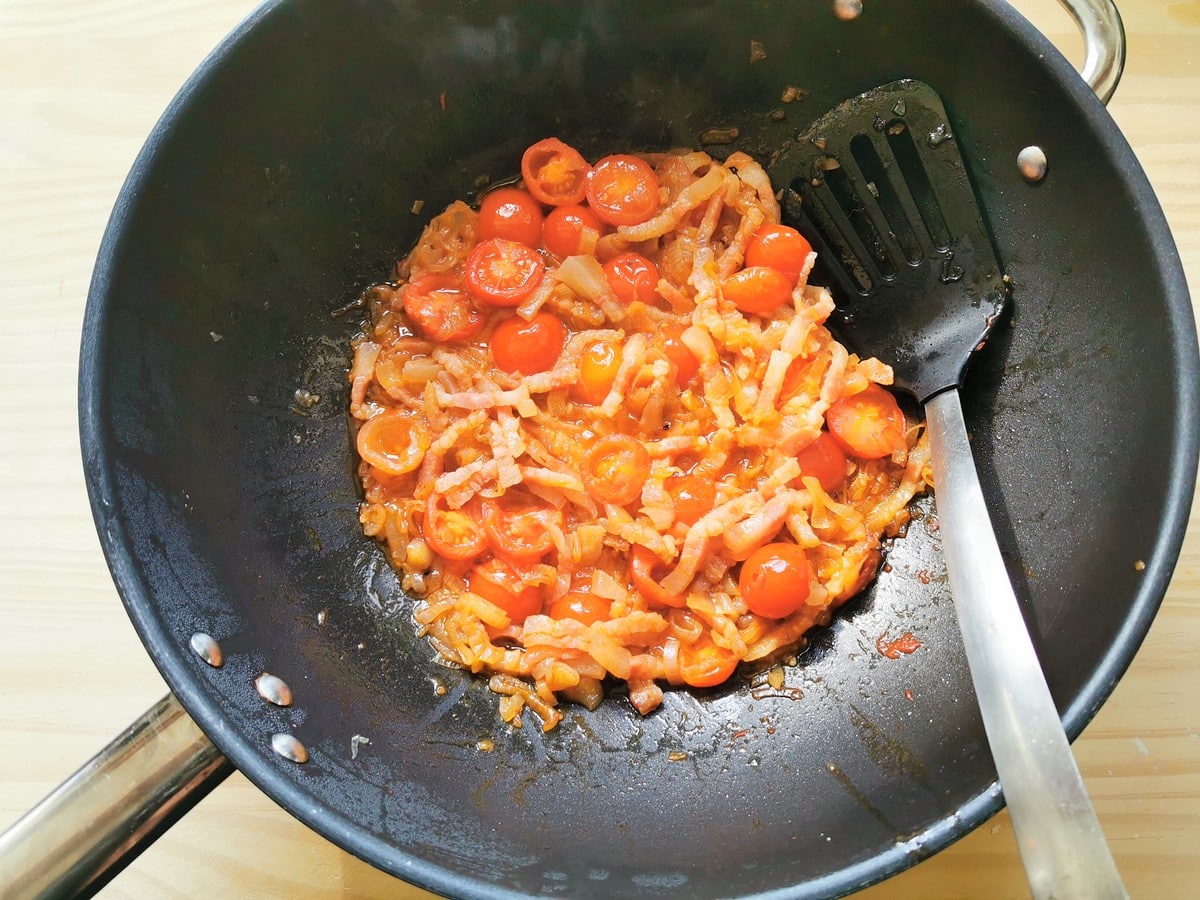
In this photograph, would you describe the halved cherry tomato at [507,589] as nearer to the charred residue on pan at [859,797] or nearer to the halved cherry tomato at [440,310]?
the halved cherry tomato at [440,310]

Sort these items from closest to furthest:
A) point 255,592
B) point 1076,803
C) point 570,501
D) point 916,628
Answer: point 1076,803, point 255,592, point 916,628, point 570,501

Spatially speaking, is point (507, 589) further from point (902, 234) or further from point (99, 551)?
point (902, 234)

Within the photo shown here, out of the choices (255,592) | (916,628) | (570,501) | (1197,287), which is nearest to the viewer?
(255,592)

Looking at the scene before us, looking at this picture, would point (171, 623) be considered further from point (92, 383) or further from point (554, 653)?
point (554, 653)

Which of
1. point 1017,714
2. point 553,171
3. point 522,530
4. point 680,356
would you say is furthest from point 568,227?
point 1017,714

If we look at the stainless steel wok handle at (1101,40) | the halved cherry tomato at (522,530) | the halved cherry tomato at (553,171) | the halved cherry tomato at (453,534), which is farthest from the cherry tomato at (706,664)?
the stainless steel wok handle at (1101,40)

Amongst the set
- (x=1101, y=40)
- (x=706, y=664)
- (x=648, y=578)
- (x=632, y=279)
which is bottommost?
(x=706, y=664)

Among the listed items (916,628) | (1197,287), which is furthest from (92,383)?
(1197,287)
